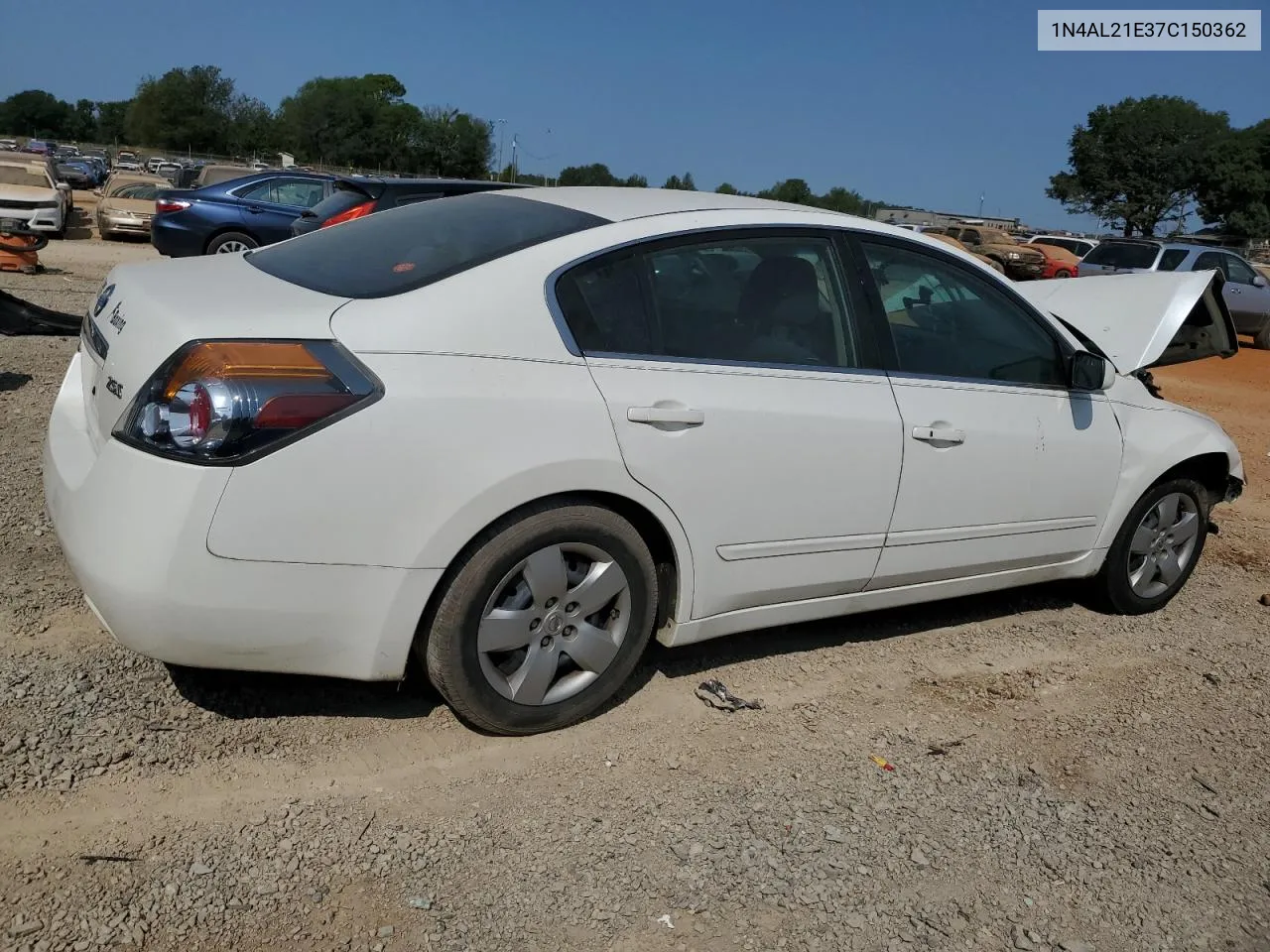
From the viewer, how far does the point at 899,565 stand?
388 cm

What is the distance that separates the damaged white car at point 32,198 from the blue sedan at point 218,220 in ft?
17.0

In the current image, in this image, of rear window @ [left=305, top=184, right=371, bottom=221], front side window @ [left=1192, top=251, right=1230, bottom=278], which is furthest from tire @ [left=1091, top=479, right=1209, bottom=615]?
front side window @ [left=1192, top=251, right=1230, bottom=278]

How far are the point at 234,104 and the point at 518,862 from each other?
353 ft

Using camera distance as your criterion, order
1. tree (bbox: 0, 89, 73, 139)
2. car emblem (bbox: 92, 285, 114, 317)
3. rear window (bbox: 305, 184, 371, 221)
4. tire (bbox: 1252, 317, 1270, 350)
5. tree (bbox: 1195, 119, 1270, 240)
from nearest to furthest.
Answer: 1. car emblem (bbox: 92, 285, 114, 317)
2. rear window (bbox: 305, 184, 371, 221)
3. tire (bbox: 1252, 317, 1270, 350)
4. tree (bbox: 1195, 119, 1270, 240)
5. tree (bbox: 0, 89, 73, 139)

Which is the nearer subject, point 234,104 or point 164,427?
point 164,427

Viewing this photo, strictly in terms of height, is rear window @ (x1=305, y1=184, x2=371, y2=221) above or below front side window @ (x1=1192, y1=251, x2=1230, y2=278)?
above

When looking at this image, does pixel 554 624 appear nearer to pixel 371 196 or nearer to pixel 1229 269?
pixel 371 196

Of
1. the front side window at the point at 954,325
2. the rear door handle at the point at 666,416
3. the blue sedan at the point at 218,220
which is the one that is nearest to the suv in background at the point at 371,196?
the blue sedan at the point at 218,220

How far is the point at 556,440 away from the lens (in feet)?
9.80

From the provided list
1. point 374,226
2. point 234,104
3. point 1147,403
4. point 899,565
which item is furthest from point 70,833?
point 234,104

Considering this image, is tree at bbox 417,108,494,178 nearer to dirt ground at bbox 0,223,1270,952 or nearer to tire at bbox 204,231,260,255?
tire at bbox 204,231,260,255

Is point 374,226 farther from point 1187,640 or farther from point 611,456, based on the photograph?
point 1187,640

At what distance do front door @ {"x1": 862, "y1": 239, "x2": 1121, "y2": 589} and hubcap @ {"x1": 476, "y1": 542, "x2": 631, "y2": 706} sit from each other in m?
1.11

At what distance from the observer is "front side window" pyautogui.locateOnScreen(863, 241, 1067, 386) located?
3875mm
